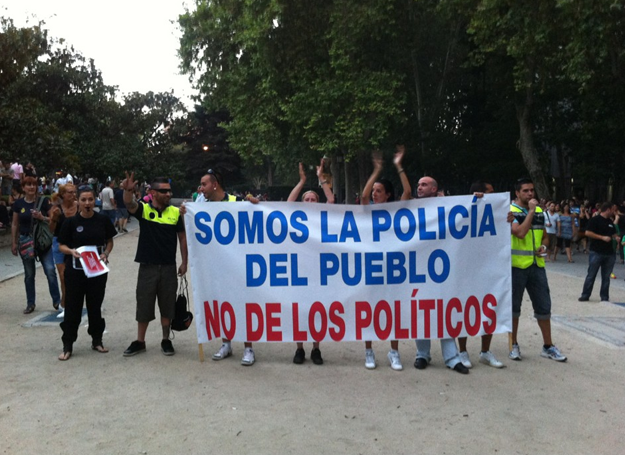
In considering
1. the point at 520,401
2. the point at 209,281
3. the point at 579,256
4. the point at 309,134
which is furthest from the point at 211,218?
the point at 309,134

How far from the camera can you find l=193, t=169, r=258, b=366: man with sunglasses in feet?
22.5

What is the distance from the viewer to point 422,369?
669 cm

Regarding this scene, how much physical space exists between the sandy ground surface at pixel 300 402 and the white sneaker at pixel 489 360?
0.43ft

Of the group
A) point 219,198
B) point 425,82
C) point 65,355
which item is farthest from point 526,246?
point 425,82

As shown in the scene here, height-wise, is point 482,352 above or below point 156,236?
below

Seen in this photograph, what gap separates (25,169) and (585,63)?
693 inches

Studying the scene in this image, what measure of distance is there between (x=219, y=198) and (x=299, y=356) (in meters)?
1.82

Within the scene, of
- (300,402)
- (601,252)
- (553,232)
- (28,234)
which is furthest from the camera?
(553,232)

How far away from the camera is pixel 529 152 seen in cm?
2728

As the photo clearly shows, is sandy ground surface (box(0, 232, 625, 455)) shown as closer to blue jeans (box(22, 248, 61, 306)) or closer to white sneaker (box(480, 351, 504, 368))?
white sneaker (box(480, 351, 504, 368))

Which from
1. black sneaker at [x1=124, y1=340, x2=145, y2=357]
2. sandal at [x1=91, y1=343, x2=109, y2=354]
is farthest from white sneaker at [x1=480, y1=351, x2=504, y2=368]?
sandal at [x1=91, y1=343, x2=109, y2=354]

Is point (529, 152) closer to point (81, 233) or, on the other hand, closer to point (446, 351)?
point (446, 351)

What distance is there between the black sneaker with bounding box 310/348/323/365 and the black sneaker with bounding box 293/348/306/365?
81 mm

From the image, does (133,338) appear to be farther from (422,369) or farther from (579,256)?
(579,256)
